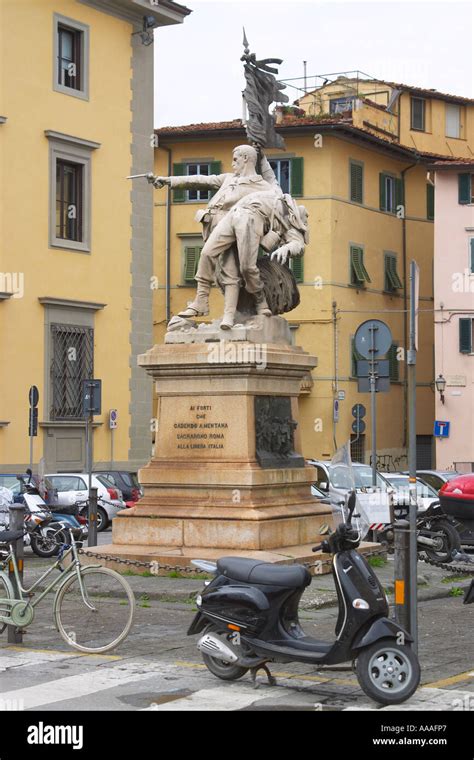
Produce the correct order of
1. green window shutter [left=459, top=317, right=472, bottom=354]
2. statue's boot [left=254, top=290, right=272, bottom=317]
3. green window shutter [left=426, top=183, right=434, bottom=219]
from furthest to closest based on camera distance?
green window shutter [left=426, top=183, right=434, bottom=219] → green window shutter [left=459, top=317, right=472, bottom=354] → statue's boot [left=254, top=290, right=272, bottom=317]

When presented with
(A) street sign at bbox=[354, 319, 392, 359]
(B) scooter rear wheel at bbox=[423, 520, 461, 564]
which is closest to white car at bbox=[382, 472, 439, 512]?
(B) scooter rear wheel at bbox=[423, 520, 461, 564]

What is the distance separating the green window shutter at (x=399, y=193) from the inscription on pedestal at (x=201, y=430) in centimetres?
3946

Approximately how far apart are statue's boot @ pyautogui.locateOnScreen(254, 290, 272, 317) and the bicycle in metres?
5.47

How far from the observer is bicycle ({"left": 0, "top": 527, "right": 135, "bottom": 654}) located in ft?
35.9

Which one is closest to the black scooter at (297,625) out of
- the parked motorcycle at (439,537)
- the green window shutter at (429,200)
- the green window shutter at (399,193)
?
the parked motorcycle at (439,537)

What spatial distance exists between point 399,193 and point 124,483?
1015 inches

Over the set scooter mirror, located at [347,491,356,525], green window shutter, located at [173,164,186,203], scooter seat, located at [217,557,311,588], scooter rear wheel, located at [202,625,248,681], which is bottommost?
scooter rear wheel, located at [202,625,248,681]

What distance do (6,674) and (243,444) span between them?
5616 mm

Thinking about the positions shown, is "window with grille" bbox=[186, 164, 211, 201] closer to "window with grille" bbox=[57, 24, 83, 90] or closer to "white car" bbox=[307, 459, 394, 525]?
"window with grille" bbox=[57, 24, 83, 90]

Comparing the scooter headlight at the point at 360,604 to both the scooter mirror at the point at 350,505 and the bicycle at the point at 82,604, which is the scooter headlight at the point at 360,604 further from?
the bicycle at the point at 82,604

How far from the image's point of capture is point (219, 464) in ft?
49.9

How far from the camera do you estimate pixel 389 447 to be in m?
Result: 50.9

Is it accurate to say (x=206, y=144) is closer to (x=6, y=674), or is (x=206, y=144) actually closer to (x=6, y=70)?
(x=6, y=70)
